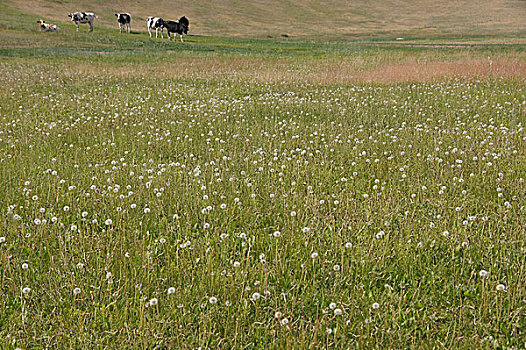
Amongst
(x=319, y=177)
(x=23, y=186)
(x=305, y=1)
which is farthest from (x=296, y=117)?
(x=305, y=1)

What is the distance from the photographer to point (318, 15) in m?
114

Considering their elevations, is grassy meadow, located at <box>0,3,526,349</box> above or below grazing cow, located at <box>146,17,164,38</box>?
below

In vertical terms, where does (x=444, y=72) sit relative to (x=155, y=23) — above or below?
below

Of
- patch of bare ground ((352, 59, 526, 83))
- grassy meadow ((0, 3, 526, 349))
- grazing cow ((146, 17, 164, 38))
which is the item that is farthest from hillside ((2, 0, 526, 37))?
grassy meadow ((0, 3, 526, 349))

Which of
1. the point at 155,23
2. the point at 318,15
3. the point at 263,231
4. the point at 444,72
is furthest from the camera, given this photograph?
the point at 318,15

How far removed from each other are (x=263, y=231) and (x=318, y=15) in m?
117

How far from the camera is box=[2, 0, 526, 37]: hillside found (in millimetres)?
75062

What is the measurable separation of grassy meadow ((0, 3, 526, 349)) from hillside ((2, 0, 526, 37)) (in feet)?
204

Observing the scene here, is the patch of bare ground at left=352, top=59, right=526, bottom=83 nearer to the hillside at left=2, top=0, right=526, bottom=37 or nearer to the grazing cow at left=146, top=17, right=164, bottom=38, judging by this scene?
the grazing cow at left=146, top=17, right=164, bottom=38

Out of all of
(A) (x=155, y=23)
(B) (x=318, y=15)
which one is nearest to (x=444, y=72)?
(A) (x=155, y=23)

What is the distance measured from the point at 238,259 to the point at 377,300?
145 centimetres

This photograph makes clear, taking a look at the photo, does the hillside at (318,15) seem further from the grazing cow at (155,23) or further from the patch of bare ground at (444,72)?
the patch of bare ground at (444,72)

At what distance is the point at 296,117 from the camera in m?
11.2

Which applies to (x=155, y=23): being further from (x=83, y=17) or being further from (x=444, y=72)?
(x=444, y=72)
